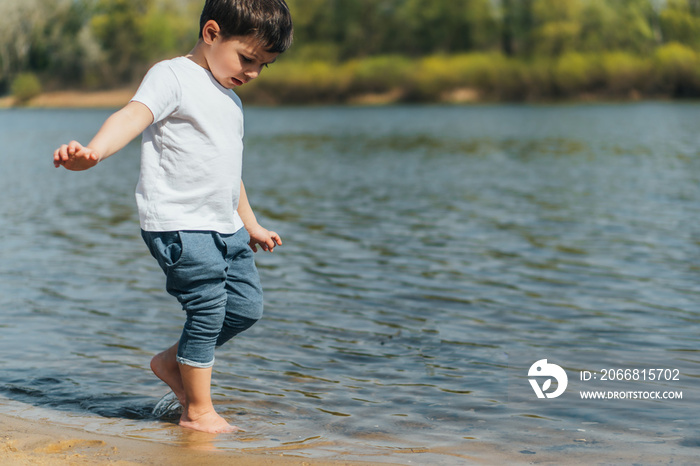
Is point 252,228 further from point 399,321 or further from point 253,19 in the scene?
point 399,321

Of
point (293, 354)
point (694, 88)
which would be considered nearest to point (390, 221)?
point (293, 354)

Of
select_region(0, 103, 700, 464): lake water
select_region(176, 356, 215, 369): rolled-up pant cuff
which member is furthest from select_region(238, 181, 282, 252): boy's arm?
select_region(0, 103, 700, 464): lake water

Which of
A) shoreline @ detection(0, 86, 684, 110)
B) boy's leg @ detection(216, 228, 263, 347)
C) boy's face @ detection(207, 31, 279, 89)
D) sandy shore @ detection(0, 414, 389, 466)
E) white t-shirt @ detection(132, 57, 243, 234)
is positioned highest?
boy's face @ detection(207, 31, 279, 89)

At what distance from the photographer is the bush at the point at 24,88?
265ft

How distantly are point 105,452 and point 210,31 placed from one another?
1631 mm

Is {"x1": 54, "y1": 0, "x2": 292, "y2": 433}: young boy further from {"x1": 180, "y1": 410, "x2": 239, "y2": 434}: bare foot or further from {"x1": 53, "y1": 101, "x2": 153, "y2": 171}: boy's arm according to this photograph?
{"x1": 180, "y1": 410, "x2": 239, "y2": 434}: bare foot

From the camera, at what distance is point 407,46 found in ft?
290

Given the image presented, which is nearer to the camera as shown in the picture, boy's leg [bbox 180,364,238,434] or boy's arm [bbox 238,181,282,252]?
boy's leg [bbox 180,364,238,434]

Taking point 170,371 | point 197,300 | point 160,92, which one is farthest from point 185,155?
point 170,371

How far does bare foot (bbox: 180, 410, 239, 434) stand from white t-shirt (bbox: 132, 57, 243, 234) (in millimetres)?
801

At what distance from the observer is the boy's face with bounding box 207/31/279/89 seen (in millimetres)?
3258

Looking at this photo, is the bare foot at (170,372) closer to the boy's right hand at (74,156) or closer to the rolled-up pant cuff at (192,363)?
the rolled-up pant cuff at (192,363)

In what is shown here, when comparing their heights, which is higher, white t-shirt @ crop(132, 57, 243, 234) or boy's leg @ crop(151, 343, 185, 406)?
white t-shirt @ crop(132, 57, 243, 234)

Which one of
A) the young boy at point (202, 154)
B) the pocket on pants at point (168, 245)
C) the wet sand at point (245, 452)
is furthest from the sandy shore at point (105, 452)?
the pocket on pants at point (168, 245)
